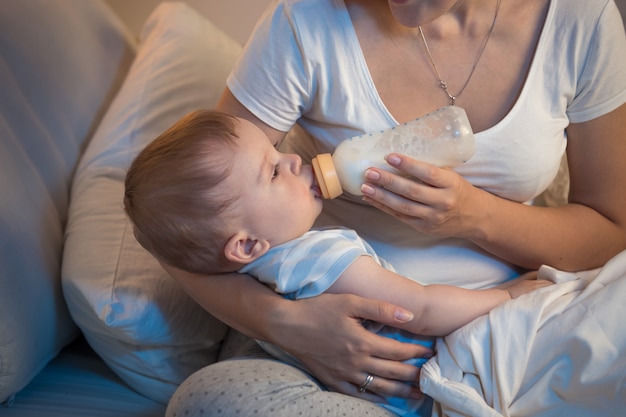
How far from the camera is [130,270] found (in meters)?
1.34

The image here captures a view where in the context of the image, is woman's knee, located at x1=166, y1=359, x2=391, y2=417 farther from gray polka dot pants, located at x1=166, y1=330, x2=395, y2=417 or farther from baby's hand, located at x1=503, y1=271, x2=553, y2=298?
baby's hand, located at x1=503, y1=271, x2=553, y2=298

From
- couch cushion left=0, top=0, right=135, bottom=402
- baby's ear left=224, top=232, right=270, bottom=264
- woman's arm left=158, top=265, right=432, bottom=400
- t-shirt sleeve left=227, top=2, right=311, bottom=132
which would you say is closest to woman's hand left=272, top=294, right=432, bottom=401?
woman's arm left=158, top=265, right=432, bottom=400

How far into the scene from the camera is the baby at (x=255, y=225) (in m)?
1.07

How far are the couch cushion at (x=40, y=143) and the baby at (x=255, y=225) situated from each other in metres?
0.28

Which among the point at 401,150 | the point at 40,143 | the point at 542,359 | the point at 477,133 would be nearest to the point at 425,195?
the point at 401,150

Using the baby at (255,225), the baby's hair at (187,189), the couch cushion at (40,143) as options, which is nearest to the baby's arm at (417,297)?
the baby at (255,225)

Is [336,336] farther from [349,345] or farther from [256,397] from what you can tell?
[256,397]

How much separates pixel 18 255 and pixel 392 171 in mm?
705

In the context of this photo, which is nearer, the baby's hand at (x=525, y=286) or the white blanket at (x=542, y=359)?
the white blanket at (x=542, y=359)

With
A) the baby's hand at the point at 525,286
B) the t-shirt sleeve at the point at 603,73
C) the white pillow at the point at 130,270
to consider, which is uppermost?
the t-shirt sleeve at the point at 603,73

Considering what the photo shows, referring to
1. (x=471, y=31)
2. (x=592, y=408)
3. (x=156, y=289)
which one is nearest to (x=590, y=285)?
(x=592, y=408)

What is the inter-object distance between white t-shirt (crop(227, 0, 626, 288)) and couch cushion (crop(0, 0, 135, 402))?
1.57 feet

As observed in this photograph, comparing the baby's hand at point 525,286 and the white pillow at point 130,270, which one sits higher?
the baby's hand at point 525,286

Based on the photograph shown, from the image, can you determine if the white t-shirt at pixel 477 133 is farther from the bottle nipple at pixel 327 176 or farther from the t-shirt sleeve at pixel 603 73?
the bottle nipple at pixel 327 176
